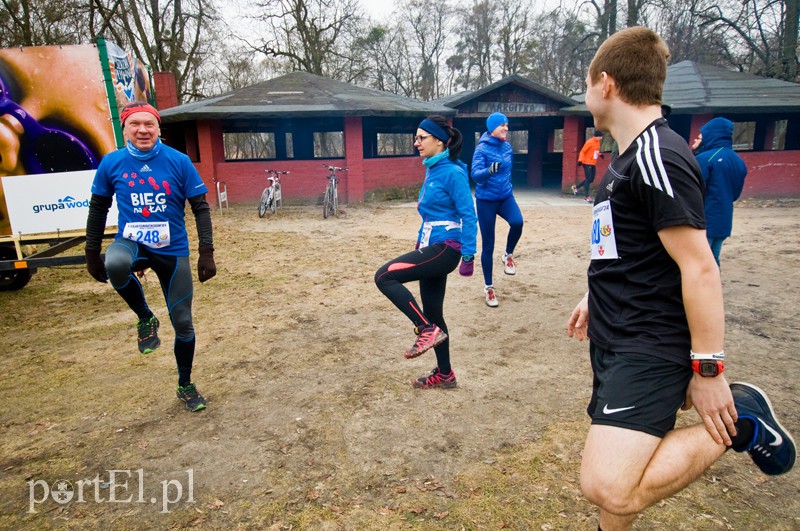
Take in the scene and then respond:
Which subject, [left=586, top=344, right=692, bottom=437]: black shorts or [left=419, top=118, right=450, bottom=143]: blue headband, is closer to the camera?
[left=586, top=344, right=692, bottom=437]: black shorts

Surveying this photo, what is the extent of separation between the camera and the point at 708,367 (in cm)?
163

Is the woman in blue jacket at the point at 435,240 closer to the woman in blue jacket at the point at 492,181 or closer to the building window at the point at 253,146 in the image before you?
the woman in blue jacket at the point at 492,181

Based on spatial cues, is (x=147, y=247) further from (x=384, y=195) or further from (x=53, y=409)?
(x=384, y=195)

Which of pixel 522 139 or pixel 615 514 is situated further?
pixel 522 139

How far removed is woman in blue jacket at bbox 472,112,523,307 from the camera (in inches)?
224

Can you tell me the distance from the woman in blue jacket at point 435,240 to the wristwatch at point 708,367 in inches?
82.1

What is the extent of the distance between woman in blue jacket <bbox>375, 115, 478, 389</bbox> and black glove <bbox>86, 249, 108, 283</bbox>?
78.3 inches

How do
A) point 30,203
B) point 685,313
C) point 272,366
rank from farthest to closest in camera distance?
point 30,203 < point 272,366 < point 685,313

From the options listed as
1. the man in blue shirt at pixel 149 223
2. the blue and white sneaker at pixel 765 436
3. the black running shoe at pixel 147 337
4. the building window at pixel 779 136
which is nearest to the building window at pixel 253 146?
the building window at pixel 779 136

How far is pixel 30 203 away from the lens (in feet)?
20.2

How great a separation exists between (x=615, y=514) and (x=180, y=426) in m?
2.86

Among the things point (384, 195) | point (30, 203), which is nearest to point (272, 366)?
point (30, 203)

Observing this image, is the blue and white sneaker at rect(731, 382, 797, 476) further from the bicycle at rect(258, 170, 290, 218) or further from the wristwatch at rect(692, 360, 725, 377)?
the bicycle at rect(258, 170, 290, 218)

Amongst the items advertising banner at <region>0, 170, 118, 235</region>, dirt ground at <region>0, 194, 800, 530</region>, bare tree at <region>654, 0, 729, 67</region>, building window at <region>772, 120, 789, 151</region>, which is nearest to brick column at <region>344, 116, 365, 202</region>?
dirt ground at <region>0, 194, 800, 530</region>
